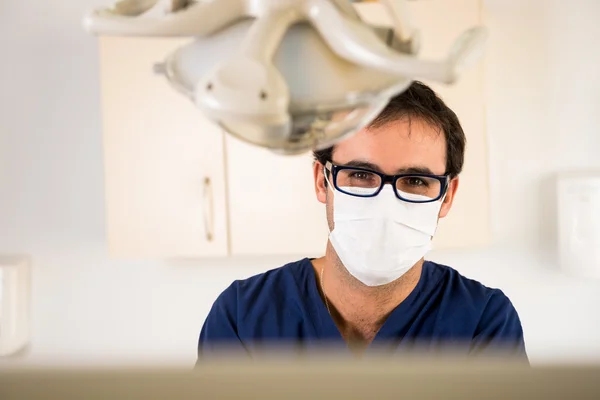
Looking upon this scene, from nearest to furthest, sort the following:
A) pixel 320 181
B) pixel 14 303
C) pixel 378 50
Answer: pixel 378 50, pixel 320 181, pixel 14 303

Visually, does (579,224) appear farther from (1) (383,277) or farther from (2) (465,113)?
(1) (383,277)

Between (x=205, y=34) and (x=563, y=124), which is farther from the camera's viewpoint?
(x=563, y=124)

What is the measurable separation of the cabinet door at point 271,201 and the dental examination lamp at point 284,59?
1.15 meters

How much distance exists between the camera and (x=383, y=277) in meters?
1.04

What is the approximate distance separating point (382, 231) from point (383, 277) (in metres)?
0.09

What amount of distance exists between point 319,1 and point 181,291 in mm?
1588

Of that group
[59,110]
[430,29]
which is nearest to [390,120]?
[430,29]

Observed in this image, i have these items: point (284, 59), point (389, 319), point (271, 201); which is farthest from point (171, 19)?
point (271, 201)

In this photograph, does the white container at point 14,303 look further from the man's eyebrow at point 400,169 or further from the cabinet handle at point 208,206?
the man's eyebrow at point 400,169

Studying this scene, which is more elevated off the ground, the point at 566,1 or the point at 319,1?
the point at 566,1

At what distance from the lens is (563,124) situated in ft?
5.68

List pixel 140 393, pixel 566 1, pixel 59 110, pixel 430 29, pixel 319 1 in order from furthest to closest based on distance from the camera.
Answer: pixel 59 110, pixel 566 1, pixel 430 29, pixel 319 1, pixel 140 393

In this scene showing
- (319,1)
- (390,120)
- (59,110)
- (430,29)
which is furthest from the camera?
(59,110)

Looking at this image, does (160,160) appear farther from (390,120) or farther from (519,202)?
(519,202)
